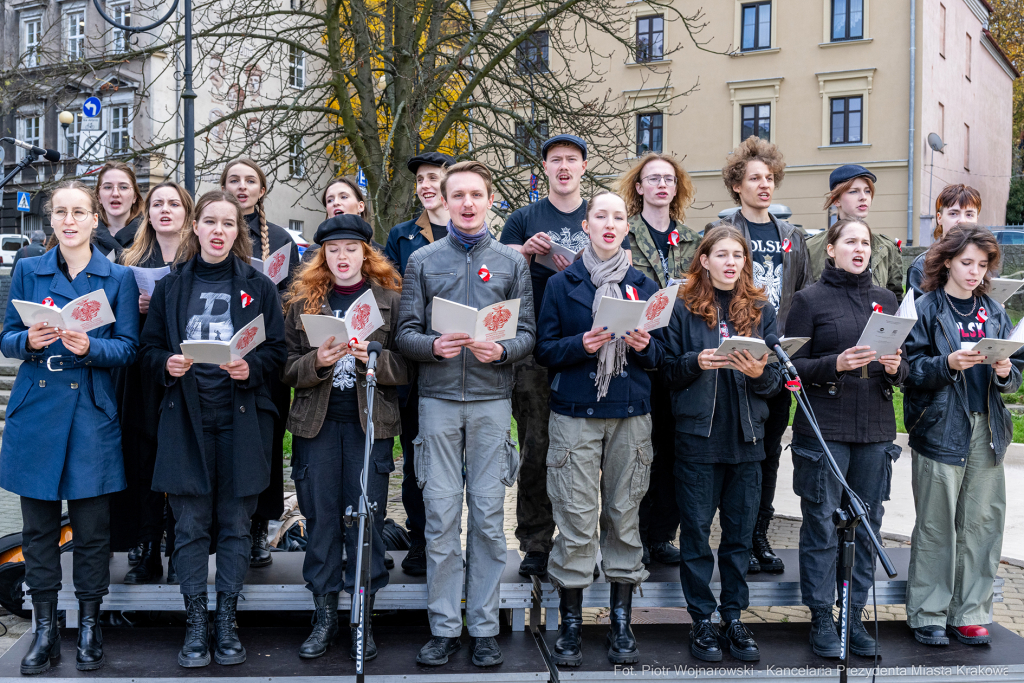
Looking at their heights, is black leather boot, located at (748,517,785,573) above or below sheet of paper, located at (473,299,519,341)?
below

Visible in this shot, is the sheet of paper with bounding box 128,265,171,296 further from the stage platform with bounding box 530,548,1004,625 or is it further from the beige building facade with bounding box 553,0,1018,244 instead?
the beige building facade with bounding box 553,0,1018,244

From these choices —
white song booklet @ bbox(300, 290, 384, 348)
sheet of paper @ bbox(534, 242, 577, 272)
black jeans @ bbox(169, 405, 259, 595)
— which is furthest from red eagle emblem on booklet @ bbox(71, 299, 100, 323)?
sheet of paper @ bbox(534, 242, 577, 272)

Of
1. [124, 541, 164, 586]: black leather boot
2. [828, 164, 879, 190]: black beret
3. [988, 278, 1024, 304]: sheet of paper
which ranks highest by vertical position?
[828, 164, 879, 190]: black beret

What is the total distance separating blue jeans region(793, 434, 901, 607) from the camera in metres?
4.32

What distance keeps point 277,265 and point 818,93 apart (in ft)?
86.5

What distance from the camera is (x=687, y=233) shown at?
16.2 feet

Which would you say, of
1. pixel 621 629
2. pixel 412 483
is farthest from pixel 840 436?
pixel 412 483

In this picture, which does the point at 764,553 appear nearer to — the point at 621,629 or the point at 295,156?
the point at 621,629

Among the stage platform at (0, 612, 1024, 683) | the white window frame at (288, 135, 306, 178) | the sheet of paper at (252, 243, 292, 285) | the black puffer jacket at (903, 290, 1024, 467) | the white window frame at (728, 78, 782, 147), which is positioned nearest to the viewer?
Answer: the stage platform at (0, 612, 1024, 683)

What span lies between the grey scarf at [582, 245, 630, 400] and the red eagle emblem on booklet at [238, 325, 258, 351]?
1629 millimetres

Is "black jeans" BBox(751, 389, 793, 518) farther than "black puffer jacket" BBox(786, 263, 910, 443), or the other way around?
"black jeans" BBox(751, 389, 793, 518)

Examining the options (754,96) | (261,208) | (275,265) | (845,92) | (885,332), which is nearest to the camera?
Result: (885,332)

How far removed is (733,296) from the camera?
4.44 m

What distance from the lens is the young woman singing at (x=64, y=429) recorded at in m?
4.04
